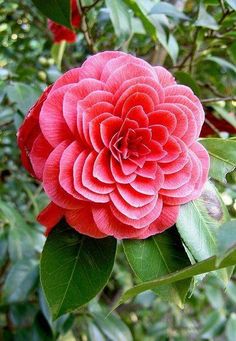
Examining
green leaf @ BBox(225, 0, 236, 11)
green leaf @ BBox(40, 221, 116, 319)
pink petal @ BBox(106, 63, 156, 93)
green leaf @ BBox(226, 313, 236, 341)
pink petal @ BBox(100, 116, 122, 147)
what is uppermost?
green leaf @ BBox(225, 0, 236, 11)

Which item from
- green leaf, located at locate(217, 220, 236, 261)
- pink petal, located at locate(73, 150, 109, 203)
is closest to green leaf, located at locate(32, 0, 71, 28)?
pink petal, located at locate(73, 150, 109, 203)

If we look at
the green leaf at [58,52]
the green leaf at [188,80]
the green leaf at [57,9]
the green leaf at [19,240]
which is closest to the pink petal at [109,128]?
the green leaf at [57,9]

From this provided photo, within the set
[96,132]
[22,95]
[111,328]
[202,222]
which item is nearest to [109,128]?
[96,132]

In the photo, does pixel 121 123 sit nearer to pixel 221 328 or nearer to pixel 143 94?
pixel 143 94

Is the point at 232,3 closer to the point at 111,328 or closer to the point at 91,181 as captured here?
the point at 91,181

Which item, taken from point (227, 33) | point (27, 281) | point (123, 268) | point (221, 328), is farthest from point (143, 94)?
point (123, 268)

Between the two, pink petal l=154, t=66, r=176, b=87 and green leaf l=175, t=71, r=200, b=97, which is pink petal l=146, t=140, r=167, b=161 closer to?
pink petal l=154, t=66, r=176, b=87
